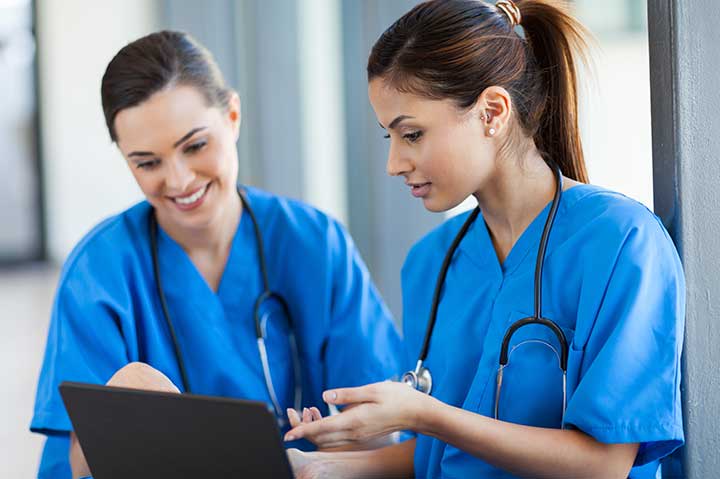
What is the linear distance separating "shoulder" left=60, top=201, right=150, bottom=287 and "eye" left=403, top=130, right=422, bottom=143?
2.08ft

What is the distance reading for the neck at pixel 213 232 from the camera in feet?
5.64

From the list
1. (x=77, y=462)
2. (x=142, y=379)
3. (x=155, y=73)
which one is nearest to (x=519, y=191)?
(x=142, y=379)

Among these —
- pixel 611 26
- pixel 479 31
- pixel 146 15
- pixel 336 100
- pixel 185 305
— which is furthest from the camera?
pixel 146 15

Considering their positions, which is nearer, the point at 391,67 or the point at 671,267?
the point at 671,267

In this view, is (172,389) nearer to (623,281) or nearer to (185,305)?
(185,305)

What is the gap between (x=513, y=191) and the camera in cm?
131

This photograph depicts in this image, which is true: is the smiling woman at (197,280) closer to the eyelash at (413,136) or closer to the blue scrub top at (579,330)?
the blue scrub top at (579,330)

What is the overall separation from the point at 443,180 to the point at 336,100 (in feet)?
5.32

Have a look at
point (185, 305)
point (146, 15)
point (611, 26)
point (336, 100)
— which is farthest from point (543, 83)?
point (146, 15)

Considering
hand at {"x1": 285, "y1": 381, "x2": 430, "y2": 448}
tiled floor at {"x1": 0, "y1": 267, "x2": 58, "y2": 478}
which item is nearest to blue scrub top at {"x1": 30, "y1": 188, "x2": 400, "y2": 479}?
hand at {"x1": 285, "y1": 381, "x2": 430, "y2": 448}

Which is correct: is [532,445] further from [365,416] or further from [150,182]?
[150,182]

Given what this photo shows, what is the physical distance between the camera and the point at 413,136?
49.3 inches

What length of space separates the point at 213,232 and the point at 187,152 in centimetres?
19

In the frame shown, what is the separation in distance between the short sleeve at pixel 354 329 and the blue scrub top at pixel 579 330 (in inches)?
13.0
